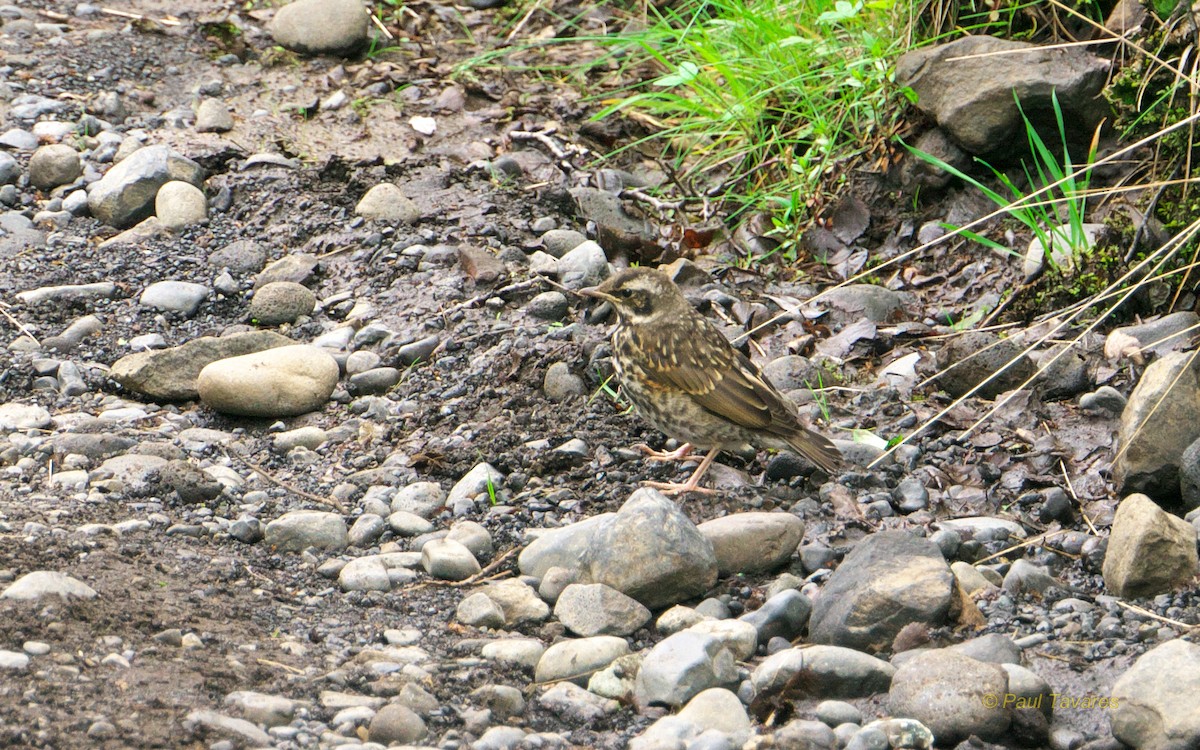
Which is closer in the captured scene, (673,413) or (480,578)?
(480,578)

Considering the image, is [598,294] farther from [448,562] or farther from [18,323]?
[18,323]

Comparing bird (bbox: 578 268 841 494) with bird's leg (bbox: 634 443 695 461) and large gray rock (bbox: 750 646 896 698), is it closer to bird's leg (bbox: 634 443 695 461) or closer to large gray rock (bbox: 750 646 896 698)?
bird's leg (bbox: 634 443 695 461)

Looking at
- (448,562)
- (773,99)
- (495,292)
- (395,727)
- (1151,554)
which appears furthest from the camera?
(773,99)

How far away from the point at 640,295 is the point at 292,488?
171 centimetres

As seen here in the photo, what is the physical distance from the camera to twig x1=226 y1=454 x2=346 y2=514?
5.05 m

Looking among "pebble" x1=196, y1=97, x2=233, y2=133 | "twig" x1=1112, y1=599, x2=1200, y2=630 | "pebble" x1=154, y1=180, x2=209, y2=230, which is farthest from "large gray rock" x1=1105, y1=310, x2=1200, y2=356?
"pebble" x1=196, y1=97, x2=233, y2=133

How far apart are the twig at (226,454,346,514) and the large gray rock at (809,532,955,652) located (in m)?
1.99

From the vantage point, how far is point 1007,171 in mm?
6902

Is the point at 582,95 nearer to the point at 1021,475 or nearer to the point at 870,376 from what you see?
the point at 870,376

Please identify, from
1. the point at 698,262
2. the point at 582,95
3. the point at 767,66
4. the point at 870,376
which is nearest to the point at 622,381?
the point at 870,376

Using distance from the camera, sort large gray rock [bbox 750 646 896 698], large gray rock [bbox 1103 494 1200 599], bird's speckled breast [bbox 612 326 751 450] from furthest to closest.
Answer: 1. bird's speckled breast [bbox 612 326 751 450]
2. large gray rock [bbox 1103 494 1200 599]
3. large gray rock [bbox 750 646 896 698]

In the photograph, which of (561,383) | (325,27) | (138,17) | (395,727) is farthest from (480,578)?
(138,17)

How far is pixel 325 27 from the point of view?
9141mm

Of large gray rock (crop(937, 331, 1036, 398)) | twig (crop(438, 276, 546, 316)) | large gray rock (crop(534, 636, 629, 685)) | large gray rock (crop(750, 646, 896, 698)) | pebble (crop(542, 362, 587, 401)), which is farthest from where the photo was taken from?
twig (crop(438, 276, 546, 316))
